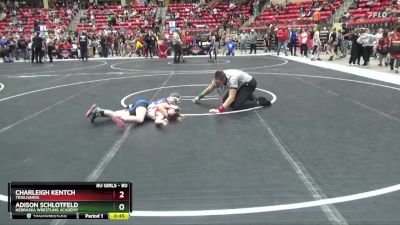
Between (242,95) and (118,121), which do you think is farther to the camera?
(242,95)

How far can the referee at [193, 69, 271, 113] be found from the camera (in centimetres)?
694

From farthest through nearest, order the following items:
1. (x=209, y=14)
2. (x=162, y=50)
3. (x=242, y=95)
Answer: (x=209, y=14)
(x=162, y=50)
(x=242, y=95)

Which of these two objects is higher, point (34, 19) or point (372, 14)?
point (372, 14)

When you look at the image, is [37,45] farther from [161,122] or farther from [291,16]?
[291,16]

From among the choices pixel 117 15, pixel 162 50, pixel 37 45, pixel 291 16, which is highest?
pixel 117 15

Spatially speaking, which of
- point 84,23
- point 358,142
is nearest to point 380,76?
point 358,142

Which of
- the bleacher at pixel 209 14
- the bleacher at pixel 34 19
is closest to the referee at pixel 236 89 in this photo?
the bleacher at pixel 209 14

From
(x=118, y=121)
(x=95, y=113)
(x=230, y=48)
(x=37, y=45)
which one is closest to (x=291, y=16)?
(x=230, y=48)

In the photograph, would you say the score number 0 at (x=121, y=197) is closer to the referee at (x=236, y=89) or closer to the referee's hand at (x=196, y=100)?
the referee at (x=236, y=89)

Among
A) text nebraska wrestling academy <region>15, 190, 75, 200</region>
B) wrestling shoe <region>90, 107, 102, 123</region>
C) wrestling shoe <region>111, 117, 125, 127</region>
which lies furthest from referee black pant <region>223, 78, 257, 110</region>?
text nebraska wrestling academy <region>15, 190, 75, 200</region>
